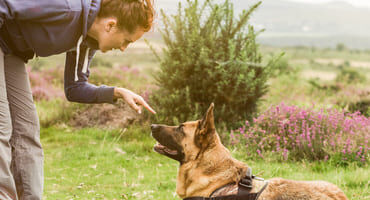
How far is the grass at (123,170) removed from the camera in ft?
13.9

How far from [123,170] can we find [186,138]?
1992 millimetres

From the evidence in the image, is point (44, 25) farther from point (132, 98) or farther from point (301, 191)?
point (301, 191)

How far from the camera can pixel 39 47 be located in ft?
7.95

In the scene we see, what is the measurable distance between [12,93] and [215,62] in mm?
4003

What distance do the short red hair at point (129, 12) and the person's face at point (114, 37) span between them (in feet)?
0.15

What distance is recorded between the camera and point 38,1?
2.14m

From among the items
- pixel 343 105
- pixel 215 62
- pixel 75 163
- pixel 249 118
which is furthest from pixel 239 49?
pixel 75 163

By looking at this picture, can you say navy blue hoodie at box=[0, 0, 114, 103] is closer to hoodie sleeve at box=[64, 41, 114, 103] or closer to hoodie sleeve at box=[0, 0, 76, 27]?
hoodie sleeve at box=[0, 0, 76, 27]

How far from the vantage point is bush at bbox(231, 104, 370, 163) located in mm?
4996

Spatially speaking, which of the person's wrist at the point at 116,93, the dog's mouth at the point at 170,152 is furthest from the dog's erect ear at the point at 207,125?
the person's wrist at the point at 116,93

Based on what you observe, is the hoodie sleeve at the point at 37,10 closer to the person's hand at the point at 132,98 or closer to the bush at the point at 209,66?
the person's hand at the point at 132,98

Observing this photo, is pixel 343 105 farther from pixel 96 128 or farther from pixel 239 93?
pixel 96 128

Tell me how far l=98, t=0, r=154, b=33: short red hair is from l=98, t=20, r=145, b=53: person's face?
0.05 metres

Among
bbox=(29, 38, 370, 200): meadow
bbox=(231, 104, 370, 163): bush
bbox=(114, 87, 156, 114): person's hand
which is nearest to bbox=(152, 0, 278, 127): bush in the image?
bbox=(29, 38, 370, 200): meadow
